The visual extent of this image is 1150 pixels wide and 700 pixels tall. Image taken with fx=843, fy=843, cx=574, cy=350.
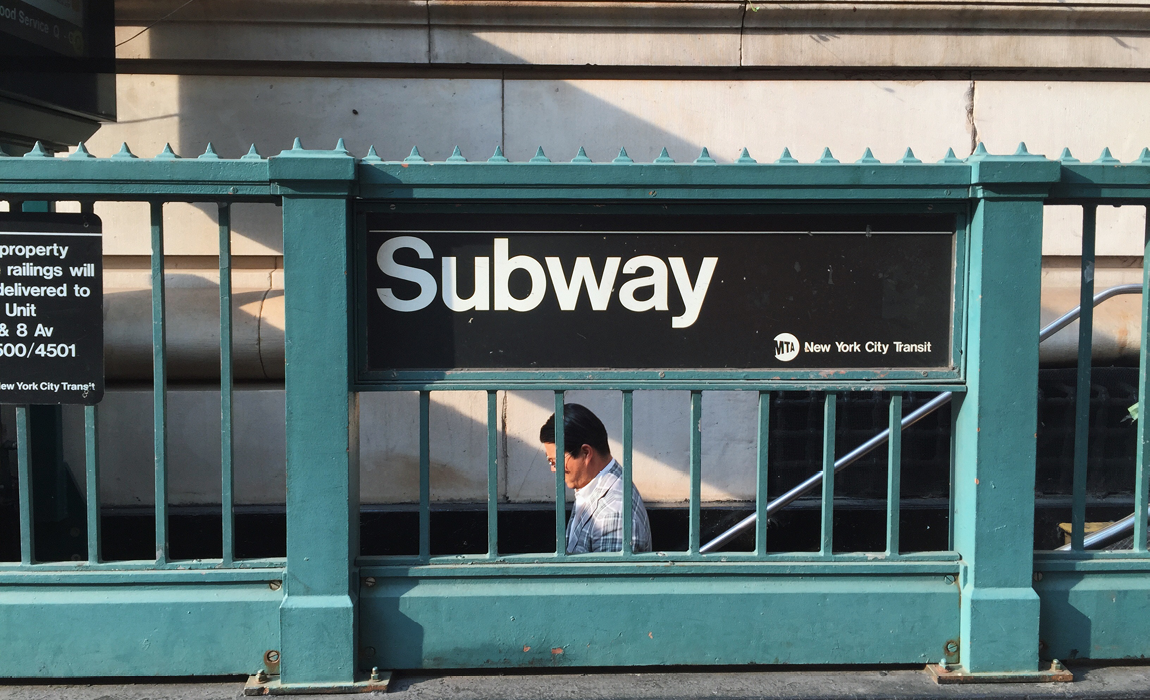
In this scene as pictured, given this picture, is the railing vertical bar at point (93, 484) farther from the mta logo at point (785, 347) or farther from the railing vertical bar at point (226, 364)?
the mta logo at point (785, 347)

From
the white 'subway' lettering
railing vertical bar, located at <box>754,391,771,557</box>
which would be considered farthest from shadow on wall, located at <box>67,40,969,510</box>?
the white 'subway' lettering

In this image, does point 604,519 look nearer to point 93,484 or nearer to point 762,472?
point 762,472

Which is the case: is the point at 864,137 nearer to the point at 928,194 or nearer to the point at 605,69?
the point at 605,69

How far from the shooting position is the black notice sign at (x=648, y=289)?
2.99 metres

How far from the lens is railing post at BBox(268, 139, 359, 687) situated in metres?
2.89

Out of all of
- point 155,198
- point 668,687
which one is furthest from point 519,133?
point 668,687

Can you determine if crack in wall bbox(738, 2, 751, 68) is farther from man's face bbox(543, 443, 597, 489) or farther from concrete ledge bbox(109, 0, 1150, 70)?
man's face bbox(543, 443, 597, 489)

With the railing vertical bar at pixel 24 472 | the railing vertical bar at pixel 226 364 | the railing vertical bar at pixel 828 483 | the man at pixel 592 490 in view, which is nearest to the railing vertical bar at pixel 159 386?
the railing vertical bar at pixel 226 364

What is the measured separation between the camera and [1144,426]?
3.13 metres

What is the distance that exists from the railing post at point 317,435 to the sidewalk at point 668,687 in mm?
201

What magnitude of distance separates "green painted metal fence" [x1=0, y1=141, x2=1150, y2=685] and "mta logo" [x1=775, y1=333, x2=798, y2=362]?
75 millimetres

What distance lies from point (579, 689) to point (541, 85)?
13.7ft

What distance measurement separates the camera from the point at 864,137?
5.92 m

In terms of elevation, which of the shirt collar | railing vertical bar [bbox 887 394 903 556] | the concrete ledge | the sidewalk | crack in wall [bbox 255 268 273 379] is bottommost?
the sidewalk
